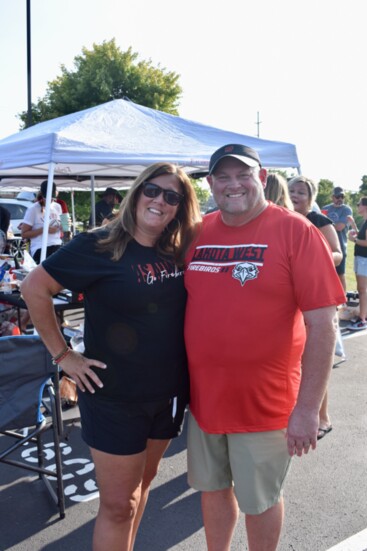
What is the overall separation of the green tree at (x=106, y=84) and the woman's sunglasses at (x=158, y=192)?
17.8 m

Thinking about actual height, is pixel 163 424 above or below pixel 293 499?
above

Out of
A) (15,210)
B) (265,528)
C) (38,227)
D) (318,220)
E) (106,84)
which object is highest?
(106,84)

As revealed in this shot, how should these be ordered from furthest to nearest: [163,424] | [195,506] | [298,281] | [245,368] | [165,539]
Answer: [195,506] → [165,539] → [163,424] → [245,368] → [298,281]

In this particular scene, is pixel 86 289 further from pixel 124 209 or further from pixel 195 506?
pixel 195 506

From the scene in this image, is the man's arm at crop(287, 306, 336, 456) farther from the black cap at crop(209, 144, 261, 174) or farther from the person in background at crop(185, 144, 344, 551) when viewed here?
the black cap at crop(209, 144, 261, 174)

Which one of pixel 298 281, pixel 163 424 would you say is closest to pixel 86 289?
pixel 163 424

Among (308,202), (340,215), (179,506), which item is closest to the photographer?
(179,506)

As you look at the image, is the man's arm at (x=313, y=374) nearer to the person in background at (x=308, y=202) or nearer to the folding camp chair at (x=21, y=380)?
the folding camp chair at (x=21, y=380)

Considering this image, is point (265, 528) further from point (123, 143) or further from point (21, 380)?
point (123, 143)

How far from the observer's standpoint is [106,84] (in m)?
18.8

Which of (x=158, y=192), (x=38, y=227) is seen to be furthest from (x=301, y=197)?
(x=38, y=227)

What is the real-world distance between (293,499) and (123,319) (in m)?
1.76

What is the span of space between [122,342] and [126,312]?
122 millimetres

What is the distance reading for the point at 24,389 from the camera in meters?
2.54
